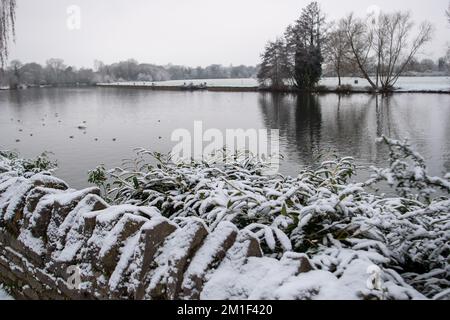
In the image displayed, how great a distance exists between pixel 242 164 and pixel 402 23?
42.8 meters

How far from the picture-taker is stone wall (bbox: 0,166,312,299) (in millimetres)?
1741

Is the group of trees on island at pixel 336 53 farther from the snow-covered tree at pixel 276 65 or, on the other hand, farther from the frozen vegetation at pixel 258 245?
the frozen vegetation at pixel 258 245

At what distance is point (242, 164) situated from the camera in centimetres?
451

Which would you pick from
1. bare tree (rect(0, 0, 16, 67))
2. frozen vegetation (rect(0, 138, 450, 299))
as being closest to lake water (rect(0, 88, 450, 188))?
bare tree (rect(0, 0, 16, 67))

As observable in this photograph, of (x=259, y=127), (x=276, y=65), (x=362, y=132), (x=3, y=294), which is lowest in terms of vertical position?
(x=3, y=294)

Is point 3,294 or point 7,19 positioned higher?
point 7,19

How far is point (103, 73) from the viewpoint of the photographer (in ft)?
364

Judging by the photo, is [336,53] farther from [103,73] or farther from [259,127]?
[103,73]

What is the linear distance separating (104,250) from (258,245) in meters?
0.89

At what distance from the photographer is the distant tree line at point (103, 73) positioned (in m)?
84.2

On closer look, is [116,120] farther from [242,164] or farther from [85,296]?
[85,296]

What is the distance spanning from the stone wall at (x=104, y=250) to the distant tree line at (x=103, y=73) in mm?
61590

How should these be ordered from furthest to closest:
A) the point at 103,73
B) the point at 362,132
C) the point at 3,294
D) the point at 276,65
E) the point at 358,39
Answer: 1. the point at 103,73
2. the point at 276,65
3. the point at 358,39
4. the point at 362,132
5. the point at 3,294

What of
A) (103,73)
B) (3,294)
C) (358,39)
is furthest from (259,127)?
(103,73)
